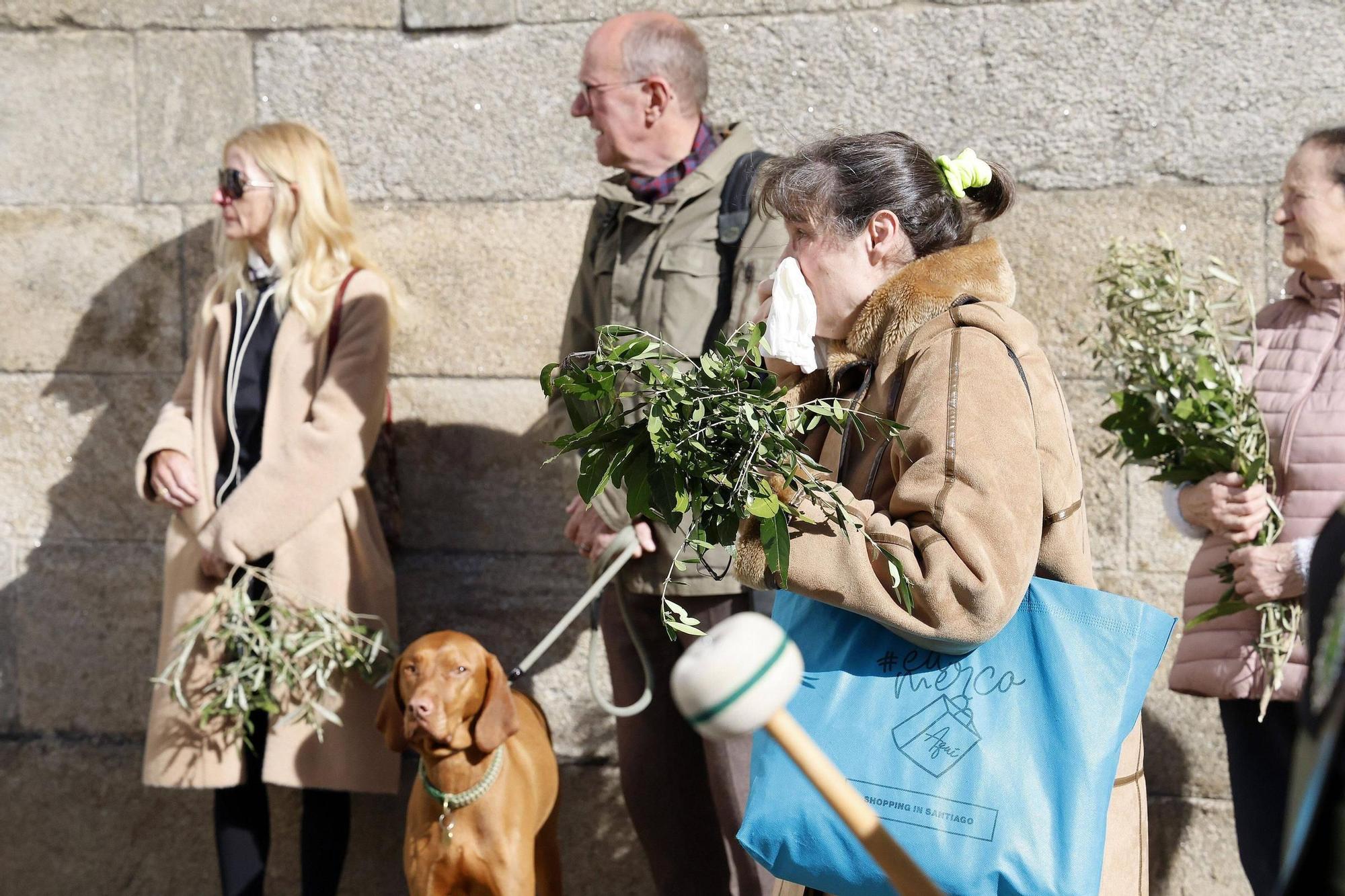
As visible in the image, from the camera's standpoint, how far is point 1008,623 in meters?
1.99

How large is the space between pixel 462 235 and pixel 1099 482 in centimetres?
214

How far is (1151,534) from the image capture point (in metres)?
4.00

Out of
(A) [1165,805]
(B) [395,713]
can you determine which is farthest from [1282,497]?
(B) [395,713]

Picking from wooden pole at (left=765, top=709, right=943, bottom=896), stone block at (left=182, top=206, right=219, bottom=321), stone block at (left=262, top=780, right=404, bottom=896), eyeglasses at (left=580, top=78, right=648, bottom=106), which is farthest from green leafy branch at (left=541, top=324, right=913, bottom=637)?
stone block at (left=182, top=206, right=219, bottom=321)

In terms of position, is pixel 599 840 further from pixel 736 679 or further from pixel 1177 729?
pixel 736 679

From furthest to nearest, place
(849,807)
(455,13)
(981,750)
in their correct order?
1. (455,13)
2. (981,750)
3. (849,807)

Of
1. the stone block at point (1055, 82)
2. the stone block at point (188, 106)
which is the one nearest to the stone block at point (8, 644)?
the stone block at point (188, 106)

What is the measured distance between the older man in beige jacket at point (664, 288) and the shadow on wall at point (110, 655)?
960mm

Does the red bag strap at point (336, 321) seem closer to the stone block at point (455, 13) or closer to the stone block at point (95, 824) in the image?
the stone block at point (455, 13)

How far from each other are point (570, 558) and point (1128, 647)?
2.63 metres

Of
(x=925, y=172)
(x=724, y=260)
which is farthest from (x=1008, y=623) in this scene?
(x=724, y=260)

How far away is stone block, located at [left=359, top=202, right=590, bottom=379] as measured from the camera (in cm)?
439

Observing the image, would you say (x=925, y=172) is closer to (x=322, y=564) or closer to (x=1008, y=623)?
(x=1008, y=623)

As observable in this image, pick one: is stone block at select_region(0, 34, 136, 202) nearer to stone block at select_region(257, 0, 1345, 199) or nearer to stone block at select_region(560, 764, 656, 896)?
stone block at select_region(257, 0, 1345, 199)
